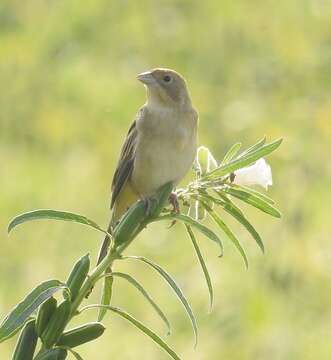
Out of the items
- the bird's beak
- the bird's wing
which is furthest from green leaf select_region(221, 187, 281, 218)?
the bird's beak

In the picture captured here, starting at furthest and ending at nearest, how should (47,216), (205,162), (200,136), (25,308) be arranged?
(200,136) → (205,162) → (47,216) → (25,308)

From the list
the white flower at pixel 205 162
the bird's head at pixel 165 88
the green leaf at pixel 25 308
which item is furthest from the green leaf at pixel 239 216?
the bird's head at pixel 165 88

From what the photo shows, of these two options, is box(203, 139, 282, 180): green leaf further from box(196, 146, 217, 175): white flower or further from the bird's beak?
the bird's beak

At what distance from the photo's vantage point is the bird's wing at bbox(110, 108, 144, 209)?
3205mm

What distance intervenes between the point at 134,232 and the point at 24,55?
22.9 feet

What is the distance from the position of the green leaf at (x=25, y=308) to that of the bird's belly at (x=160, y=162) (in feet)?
5.01

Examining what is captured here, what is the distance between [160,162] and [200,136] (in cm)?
465

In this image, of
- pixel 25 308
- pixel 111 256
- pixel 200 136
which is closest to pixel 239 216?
pixel 111 256

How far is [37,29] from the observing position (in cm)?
866

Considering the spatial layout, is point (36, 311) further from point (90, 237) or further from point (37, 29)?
point (37, 29)

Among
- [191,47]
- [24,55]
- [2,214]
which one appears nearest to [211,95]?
[191,47]

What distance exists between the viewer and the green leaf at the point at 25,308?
1.49 meters

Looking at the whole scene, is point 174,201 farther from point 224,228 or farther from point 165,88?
point 165,88

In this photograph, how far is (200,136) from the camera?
787cm
